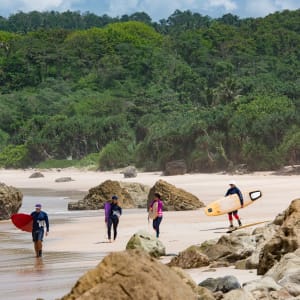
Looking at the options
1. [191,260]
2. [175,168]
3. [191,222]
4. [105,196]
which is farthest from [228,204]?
[175,168]

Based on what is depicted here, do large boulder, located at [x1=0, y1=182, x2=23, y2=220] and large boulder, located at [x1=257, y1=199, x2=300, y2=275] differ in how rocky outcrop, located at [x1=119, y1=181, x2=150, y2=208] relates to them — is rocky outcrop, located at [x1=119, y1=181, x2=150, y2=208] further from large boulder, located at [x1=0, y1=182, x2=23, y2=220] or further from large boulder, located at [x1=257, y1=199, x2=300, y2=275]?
large boulder, located at [x1=257, y1=199, x2=300, y2=275]

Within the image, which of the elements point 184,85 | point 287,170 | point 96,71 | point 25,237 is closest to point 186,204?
point 25,237

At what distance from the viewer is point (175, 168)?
169 feet

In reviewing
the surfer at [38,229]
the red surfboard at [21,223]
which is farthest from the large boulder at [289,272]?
the red surfboard at [21,223]

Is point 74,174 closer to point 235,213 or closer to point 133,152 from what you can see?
point 133,152

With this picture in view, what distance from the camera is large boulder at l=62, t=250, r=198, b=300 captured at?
25.8ft

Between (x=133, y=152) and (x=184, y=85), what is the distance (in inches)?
1044

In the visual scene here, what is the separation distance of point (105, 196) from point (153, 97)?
4644 centimetres

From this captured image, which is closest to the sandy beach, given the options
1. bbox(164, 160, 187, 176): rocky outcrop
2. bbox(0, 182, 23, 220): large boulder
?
bbox(0, 182, 23, 220): large boulder

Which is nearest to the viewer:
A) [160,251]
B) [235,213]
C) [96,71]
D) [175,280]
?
A: [175,280]

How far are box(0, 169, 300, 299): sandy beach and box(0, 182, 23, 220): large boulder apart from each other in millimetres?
652

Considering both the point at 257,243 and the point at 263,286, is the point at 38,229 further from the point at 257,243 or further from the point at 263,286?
the point at 263,286

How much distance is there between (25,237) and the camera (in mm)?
22625

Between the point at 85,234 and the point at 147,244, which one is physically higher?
the point at 147,244
